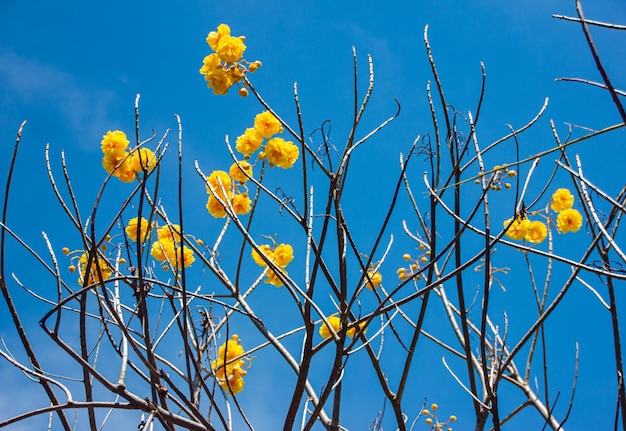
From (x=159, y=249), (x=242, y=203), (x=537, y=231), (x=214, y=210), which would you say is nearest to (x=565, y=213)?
(x=537, y=231)

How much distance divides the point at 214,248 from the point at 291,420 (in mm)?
1299

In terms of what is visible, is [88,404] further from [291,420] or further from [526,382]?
[526,382]

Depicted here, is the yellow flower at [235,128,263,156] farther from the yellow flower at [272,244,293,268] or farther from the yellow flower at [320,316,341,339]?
the yellow flower at [320,316,341,339]

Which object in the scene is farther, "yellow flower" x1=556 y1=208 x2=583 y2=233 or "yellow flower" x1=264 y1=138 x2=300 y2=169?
"yellow flower" x1=556 y1=208 x2=583 y2=233

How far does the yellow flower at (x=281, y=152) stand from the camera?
284cm

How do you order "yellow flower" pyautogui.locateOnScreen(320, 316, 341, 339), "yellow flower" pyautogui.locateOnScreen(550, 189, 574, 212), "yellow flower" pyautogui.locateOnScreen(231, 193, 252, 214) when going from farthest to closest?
"yellow flower" pyautogui.locateOnScreen(320, 316, 341, 339), "yellow flower" pyautogui.locateOnScreen(550, 189, 574, 212), "yellow flower" pyautogui.locateOnScreen(231, 193, 252, 214)

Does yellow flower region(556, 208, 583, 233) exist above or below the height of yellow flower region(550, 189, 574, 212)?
below

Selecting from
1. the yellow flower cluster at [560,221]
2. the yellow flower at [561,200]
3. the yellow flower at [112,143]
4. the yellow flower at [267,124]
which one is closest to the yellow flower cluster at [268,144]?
the yellow flower at [267,124]

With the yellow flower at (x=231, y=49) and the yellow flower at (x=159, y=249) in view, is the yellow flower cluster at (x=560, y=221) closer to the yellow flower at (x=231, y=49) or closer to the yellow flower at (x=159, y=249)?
the yellow flower at (x=231, y=49)

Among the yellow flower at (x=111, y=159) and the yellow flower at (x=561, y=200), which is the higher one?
the yellow flower at (x=561, y=200)

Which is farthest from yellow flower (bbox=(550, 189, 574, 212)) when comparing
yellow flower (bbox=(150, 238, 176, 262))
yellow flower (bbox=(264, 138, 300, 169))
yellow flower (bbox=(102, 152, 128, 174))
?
yellow flower (bbox=(102, 152, 128, 174))

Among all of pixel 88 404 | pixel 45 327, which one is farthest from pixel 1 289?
pixel 88 404

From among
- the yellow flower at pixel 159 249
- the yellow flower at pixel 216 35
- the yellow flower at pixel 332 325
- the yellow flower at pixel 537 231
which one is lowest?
the yellow flower at pixel 332 325

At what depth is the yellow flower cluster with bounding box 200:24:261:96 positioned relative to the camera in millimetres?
2592
